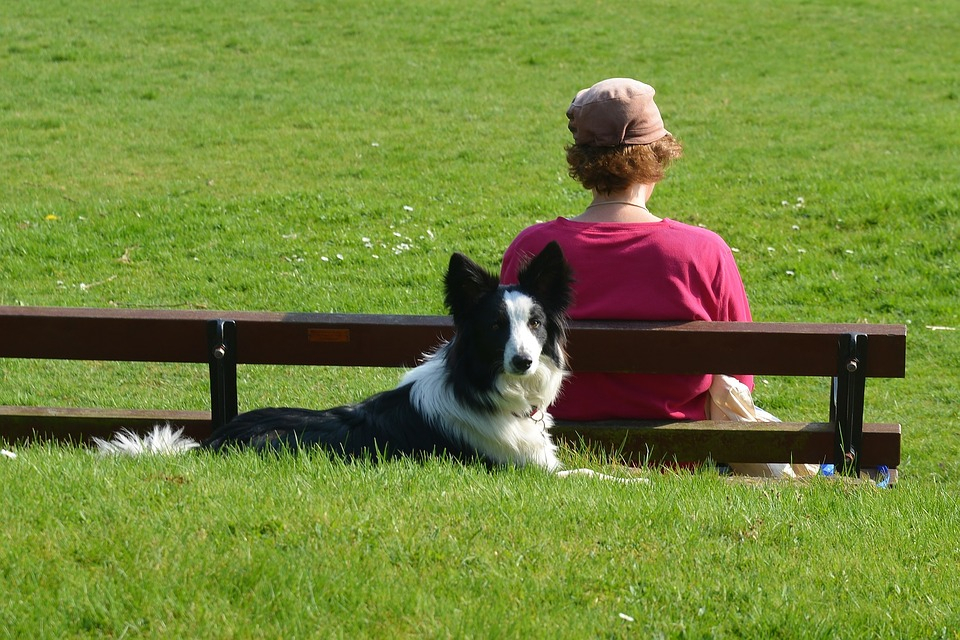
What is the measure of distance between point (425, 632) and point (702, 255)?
92.4 inches

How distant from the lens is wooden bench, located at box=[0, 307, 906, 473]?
488 centimetres

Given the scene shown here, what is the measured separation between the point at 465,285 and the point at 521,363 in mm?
407

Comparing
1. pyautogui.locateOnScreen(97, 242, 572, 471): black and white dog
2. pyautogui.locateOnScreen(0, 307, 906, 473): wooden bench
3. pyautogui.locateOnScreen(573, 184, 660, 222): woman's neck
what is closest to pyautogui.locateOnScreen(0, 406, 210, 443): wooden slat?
pyautogui.locateOnScreen(97, 242, 572, 471): black and white dog

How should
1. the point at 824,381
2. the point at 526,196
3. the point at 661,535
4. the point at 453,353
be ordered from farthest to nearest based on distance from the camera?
1. the point at 526,196
2. the point at 824,381
3. the point at 453,353
4. the point at 661,535

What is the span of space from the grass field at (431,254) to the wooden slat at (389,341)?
52 cm

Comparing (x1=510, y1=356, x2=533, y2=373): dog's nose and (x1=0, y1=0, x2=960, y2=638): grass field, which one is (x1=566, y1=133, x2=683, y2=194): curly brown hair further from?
(x1=0, y1=0, x2=960, y2=638): grass field

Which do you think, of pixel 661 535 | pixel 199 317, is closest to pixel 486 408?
pixel 661 535

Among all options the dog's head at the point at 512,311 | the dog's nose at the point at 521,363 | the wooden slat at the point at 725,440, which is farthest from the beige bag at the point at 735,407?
the dog's nose at the point at 521,363

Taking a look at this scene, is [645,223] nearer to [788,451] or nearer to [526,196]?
[788,451]

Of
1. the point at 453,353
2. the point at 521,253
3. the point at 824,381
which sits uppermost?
the point at 521,253

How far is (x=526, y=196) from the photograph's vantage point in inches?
523

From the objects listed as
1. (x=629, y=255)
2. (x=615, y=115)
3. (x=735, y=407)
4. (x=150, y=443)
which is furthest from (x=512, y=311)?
(x=150, y=443)

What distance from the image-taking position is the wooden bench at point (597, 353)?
4875mm

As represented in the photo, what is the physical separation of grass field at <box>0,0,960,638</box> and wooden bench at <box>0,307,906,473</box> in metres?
0.31
